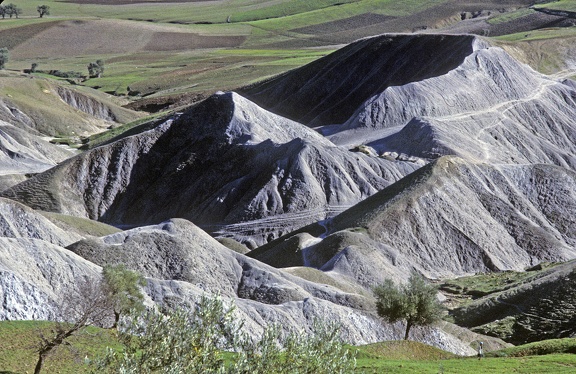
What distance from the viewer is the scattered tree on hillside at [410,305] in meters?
58.5

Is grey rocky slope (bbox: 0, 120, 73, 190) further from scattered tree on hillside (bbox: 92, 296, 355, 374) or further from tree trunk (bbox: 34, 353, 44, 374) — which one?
scattered tree on hillside (bbox: 92, 296, 355, 374)

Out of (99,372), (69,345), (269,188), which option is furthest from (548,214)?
(99,372)

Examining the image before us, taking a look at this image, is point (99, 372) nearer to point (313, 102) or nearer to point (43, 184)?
point (43, 184)

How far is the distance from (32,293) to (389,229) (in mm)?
45263

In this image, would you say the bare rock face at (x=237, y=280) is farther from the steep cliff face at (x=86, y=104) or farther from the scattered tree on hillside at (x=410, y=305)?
the steep cliff face at (x=86, y=104)

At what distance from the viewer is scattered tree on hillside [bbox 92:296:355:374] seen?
78.0ft

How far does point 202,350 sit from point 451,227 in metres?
69.6

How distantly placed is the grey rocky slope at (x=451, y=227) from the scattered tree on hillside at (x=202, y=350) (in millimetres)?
52217

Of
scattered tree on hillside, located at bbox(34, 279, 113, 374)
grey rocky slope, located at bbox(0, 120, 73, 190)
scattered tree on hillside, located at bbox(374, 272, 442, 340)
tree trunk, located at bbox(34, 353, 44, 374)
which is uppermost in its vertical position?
grey rocky slope, located at bbox(0, 120, 73, 190)

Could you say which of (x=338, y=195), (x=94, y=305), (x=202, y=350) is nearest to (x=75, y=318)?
(x=94, y=305)

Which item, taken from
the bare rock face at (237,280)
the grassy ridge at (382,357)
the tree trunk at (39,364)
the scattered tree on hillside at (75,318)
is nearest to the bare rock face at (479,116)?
the bare rock face at (237,280)

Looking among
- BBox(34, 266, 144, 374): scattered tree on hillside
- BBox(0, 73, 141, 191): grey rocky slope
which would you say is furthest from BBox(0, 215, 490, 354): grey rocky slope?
BBox(0, 73, 141, 191): grey rocky slope

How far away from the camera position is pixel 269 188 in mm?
102188

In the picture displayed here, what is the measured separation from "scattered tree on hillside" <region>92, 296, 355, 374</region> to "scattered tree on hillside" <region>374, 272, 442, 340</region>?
33.2 m
